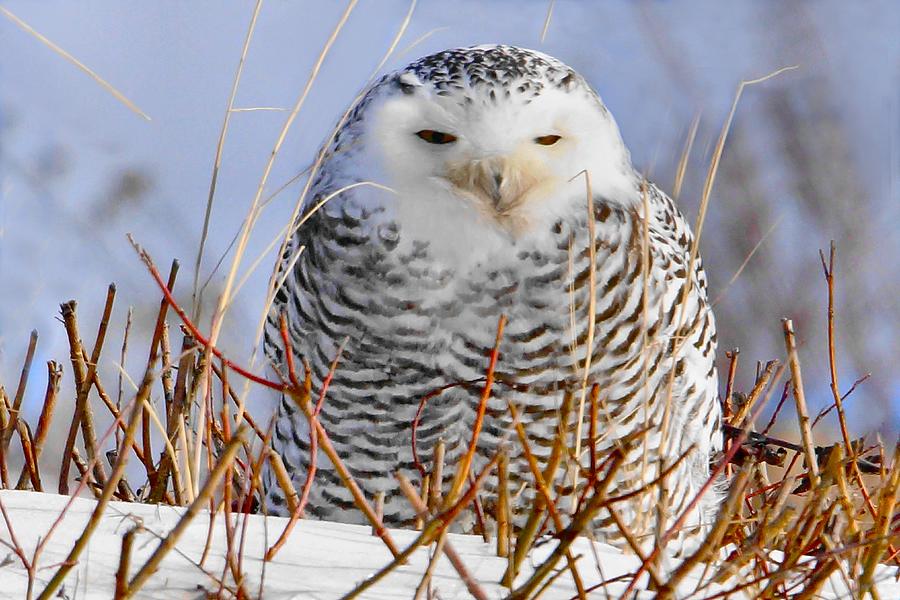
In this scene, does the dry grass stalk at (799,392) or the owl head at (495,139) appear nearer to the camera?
the dry grass stalk at (799,392)

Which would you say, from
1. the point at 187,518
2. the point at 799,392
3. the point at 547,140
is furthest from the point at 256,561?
the point at 547,140

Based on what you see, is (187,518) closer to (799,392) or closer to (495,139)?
(799,392)

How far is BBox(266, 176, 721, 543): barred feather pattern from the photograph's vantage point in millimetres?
2266

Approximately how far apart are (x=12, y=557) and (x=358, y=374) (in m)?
1.06

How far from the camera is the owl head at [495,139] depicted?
83.6 inches

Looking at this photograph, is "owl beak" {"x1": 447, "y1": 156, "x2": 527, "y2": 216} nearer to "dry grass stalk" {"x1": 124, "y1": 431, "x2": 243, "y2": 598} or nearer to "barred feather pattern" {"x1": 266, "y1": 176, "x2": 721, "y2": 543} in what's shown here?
"barred feather pattern" {"x1": 266, "y1": 176, "x2": 721, "y2": 543}

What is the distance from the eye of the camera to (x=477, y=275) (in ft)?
7.39

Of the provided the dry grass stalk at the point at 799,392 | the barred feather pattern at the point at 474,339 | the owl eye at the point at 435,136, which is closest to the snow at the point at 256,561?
the dry grass stalk at the point at 799,392

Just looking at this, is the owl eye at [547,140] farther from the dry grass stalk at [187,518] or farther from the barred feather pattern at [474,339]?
the dry grass stalk at [187,518]

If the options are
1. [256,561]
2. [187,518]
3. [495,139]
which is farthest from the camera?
[495,139]

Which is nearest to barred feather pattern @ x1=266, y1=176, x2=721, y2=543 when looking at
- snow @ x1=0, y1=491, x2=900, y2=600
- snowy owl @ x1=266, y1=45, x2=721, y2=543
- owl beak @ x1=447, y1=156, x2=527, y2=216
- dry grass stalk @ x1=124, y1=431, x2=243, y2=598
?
snowy owl @ x1=266, y1=45, x2=721, y2=543

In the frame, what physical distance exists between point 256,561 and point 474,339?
0.94m

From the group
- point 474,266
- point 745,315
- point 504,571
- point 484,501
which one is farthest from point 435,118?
point 745,315

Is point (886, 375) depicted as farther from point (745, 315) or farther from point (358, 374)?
point (358, 374)
